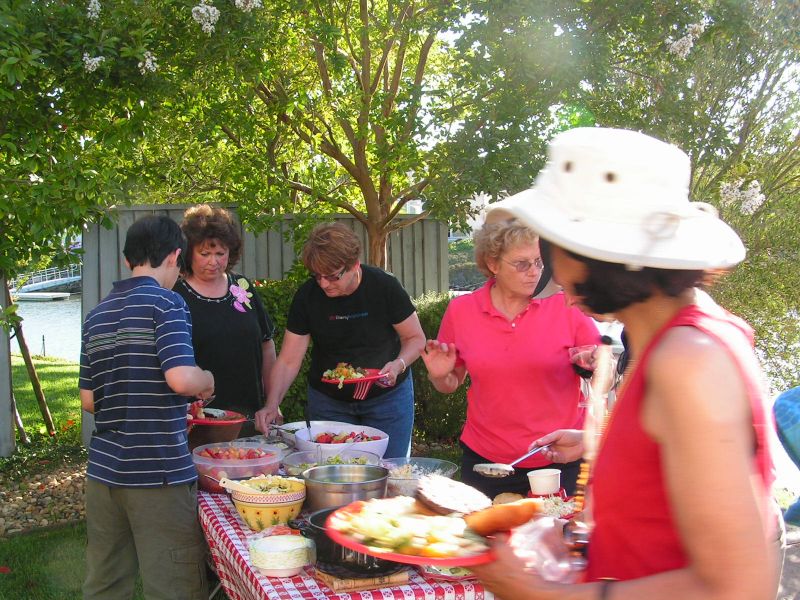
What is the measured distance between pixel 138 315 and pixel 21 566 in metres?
2.70

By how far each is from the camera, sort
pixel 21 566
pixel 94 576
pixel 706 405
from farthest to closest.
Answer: pixel 21 566 → pixel 94 576 → pixel 706 405

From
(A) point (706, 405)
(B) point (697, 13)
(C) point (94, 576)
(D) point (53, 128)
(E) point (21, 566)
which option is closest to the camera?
(A) point (706, 405)

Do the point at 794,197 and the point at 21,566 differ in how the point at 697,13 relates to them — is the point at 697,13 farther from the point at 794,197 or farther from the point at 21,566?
the point at 21,566

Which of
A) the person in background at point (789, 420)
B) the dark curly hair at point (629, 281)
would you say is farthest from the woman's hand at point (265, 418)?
the dark curly hair at point (629, 281)

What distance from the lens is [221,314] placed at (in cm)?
405

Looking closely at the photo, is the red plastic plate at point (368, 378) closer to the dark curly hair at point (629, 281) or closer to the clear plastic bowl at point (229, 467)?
the clear plastic bowl at point (229, 467)

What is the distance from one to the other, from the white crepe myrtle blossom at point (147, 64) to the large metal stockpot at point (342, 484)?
11.3 feet

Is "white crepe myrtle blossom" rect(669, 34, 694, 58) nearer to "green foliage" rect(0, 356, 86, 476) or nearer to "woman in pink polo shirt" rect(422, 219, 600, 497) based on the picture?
"woman in pink polo shirt" rect(422, 219, 600, 497)

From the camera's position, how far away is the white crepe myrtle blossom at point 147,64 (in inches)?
207

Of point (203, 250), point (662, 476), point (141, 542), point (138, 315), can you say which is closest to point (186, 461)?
point (141, 542)

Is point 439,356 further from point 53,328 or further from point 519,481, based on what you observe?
point 53,328

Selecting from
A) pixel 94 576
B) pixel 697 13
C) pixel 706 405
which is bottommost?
pixel 94 576

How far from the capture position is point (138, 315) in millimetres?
2934

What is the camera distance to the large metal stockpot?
2.71m
